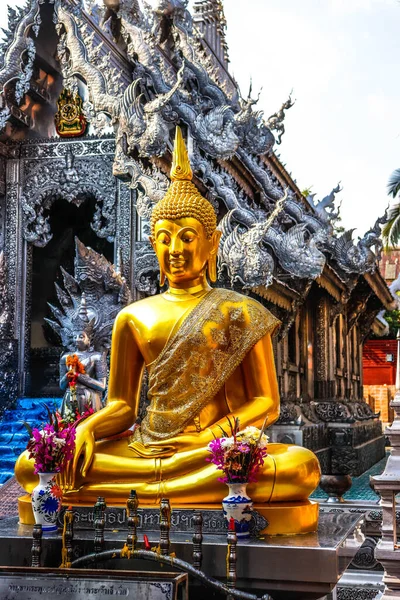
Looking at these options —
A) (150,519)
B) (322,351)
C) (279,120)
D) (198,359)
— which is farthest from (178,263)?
(322,351)

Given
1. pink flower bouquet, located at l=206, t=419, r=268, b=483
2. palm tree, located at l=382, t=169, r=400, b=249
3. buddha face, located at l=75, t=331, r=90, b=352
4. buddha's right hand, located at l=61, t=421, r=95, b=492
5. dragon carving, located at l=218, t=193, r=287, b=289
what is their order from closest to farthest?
1. pink flower bouquet, located at l=206, t=419, r=268, b=483
2. buddha's right hand, located at l=61, t=421, r=95, b=492
3. buddha face, located at l=75, t=331, r=90, b=352
4. dragon carving, located at l=218, t=193, r=287, b=289
5. palm tree, located at l=382, t=169, r=400, b=249

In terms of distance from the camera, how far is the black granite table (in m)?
3.55

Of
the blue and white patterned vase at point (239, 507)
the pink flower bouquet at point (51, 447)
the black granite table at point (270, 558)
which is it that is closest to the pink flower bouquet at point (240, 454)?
the blue and white patterned vase at point (239, 507)

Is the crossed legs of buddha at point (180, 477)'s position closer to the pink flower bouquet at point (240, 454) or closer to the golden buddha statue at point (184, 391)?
the golden buddha statue at point (184, 391)

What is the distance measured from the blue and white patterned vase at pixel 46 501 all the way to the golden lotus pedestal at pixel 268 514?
6.6 inches

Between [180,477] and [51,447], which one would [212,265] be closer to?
Answer: [180,477]

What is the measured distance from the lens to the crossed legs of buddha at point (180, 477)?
155 inches

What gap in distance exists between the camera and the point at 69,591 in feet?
10.2

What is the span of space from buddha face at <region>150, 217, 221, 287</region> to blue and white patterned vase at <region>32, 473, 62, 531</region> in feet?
4.15

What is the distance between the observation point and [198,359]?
A: 437 centimetres

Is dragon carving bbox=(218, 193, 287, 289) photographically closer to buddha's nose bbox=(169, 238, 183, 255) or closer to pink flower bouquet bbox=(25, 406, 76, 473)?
buddha's nose bbox=(169, 238, 183, 255)

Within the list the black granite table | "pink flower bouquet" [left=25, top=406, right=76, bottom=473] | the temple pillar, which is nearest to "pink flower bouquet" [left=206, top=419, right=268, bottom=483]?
the black granite table

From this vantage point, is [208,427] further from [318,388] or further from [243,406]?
[318,388]

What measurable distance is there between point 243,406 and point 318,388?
8430mm
